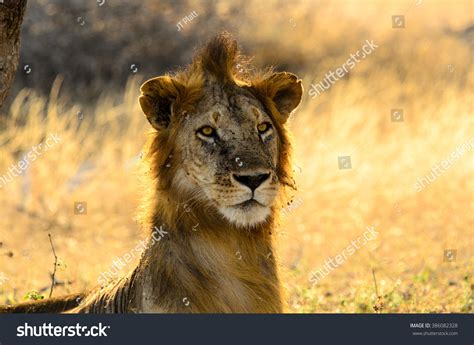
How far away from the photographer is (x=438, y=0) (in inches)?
953

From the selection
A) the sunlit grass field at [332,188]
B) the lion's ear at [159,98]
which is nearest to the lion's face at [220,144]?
the lion's ear at [159,98]

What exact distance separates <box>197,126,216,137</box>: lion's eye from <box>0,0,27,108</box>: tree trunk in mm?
1562

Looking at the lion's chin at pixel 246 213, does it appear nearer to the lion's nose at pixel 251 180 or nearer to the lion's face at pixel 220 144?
the lion's face at pixel 220 144

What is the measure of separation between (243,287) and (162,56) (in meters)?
15.7

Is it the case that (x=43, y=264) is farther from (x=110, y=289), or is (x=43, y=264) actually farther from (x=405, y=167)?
(x=405, y=167)

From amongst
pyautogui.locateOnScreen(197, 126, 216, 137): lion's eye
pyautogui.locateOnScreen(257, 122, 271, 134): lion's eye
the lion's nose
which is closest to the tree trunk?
pyautogui.locateOnScreen(197, 126, 216, 137): lion's eye

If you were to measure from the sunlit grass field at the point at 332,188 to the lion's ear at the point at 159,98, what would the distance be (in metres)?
2.66

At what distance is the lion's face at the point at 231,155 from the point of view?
5.74m

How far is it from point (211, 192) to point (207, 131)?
1.28 ft

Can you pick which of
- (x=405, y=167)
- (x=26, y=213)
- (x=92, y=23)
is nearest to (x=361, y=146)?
(x=405, y=167)

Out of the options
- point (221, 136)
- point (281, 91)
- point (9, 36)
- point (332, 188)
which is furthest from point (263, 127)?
point (332, 188)

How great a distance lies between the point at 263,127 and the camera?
6.14m

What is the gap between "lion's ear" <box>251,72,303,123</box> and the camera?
6402mm

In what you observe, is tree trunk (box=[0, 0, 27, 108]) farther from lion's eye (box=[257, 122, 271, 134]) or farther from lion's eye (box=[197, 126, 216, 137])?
lion's eye (box=[257, 122, 271, 134])
